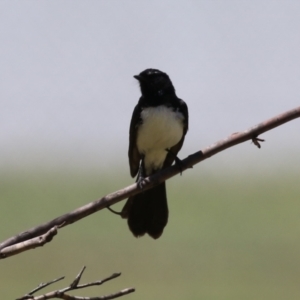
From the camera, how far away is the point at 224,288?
962 inches

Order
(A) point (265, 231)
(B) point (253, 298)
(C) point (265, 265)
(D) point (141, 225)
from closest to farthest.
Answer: (D) point (141, 225), (B) point (253, 298), (C) point (265, 265), (A) point (265, 231)

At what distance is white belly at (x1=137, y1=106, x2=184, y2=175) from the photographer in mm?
7258

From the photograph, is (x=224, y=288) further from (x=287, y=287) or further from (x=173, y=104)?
(x=173, y=104)

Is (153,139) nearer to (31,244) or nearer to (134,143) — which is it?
(134,143)

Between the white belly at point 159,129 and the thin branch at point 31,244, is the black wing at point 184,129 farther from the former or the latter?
the thin branch at point 31,244

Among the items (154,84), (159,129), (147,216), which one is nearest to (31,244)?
(147,216)

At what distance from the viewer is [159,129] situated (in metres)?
7.25

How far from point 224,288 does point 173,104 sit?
17.5 meters

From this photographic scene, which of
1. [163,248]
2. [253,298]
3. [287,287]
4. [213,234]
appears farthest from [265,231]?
[253,298]

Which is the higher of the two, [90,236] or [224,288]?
[90,236]

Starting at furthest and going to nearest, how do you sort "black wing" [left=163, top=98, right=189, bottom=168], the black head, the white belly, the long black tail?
the black head < "black wing" [left=163, top=98, right=189, bottom=168] < the white belly < the long black tail

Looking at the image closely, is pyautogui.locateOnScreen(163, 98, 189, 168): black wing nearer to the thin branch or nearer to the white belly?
the white belly

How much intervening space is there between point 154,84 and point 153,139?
→ 554 mm

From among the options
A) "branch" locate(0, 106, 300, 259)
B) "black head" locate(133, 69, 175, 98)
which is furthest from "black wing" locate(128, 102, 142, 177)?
"branch" locate(0, 106, 300, 259)
